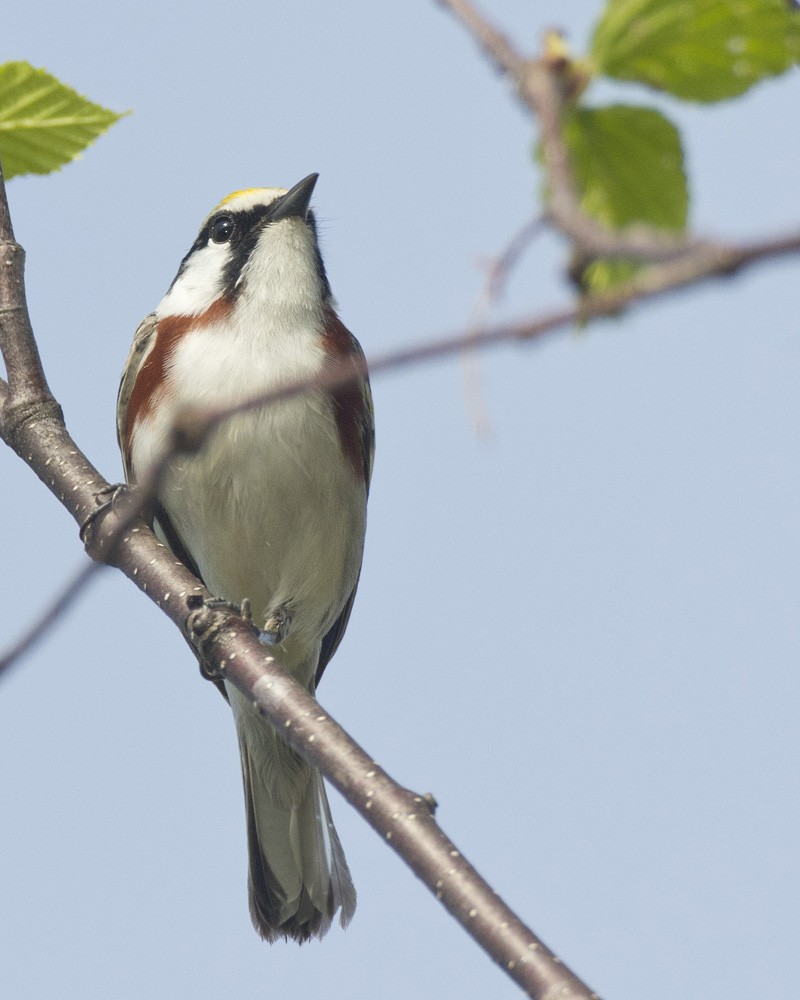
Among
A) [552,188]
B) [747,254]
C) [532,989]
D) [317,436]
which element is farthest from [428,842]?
[317,436]

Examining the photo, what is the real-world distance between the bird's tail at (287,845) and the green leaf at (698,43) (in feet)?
14.8

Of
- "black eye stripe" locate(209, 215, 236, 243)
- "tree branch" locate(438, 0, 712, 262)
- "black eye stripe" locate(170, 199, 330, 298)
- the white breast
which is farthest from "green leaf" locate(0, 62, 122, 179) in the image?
"black eye stripe" locate(209, 215, 236, 243)

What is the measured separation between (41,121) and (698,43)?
7.12 feet

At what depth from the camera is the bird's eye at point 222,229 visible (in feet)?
21.0

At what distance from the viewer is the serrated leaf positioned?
5.81 ft

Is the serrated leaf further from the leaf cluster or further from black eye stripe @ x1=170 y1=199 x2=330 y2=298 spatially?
black eye stripe @ x1=170 y1=199 x2=330 y2=298

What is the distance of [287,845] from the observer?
6.12 m

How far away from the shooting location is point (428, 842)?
9.20ft

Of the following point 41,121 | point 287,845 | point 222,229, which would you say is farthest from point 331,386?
point 222,229

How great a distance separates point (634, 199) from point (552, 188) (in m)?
0.59

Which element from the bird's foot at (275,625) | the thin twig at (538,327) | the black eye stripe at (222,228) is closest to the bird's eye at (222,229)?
the black eye stripe at (222,228)

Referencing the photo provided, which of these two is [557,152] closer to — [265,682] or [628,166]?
[628,166]

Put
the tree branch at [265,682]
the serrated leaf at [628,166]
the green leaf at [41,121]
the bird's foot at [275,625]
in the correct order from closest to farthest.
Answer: the serrated leaf at [628,166] → the tree branch at [265,682] → the green leaf at [41,121] → the bird's foot at [275,625]

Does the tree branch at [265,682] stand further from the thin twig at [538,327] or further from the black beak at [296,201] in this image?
the black beak at [296,201]
